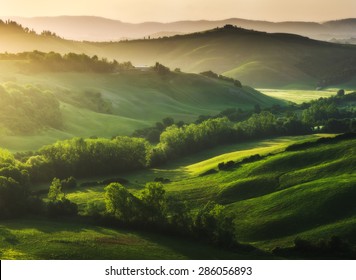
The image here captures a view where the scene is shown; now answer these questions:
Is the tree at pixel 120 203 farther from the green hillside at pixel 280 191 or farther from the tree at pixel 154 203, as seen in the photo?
the green hillside at pixel 280 191

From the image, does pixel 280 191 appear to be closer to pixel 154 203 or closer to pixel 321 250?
pixel 154 203

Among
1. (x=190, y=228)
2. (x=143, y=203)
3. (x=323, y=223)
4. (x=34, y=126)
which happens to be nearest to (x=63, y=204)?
(x=143, y=203)

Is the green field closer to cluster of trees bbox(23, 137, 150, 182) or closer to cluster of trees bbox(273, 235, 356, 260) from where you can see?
cluster of trees bbox(273, 235, 356, 260)

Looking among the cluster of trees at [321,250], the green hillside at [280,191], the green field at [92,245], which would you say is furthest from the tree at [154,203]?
the cluster of trees at [321,250]

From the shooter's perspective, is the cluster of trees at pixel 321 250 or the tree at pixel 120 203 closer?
the cluster of trees at pixel 321 250

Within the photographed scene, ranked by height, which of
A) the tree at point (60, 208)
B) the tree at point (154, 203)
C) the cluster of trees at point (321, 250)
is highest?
the tree at point (154, 203)

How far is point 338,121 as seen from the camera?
197625mm

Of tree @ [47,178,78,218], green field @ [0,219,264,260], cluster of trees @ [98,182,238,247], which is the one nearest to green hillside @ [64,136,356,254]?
cluster of trees @ [98,182,238,247]

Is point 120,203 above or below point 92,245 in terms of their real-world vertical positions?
above

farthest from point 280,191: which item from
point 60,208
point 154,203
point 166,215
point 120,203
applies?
point 60,208

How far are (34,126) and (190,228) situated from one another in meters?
128

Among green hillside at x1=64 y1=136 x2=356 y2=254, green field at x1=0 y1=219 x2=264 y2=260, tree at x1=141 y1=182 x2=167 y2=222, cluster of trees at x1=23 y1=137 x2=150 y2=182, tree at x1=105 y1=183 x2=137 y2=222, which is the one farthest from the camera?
cluster of trees at x1=23 y1=137 x2=150 y2=182

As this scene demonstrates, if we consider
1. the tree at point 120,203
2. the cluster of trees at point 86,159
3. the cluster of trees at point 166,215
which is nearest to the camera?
the cluster of trees at point 166,215

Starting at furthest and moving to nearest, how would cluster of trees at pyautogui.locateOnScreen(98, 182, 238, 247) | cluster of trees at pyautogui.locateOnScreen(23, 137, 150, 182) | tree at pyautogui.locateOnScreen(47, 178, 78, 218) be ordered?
cluster of trees at pyautogui.locateOnScreen(23, 137, 150, 182) < tree at pyautogui.locateOnScreen(47, 178, 78, 218) < cluster of trees at pyautogui.locateOnScreen(98, 182, 238, 247)
